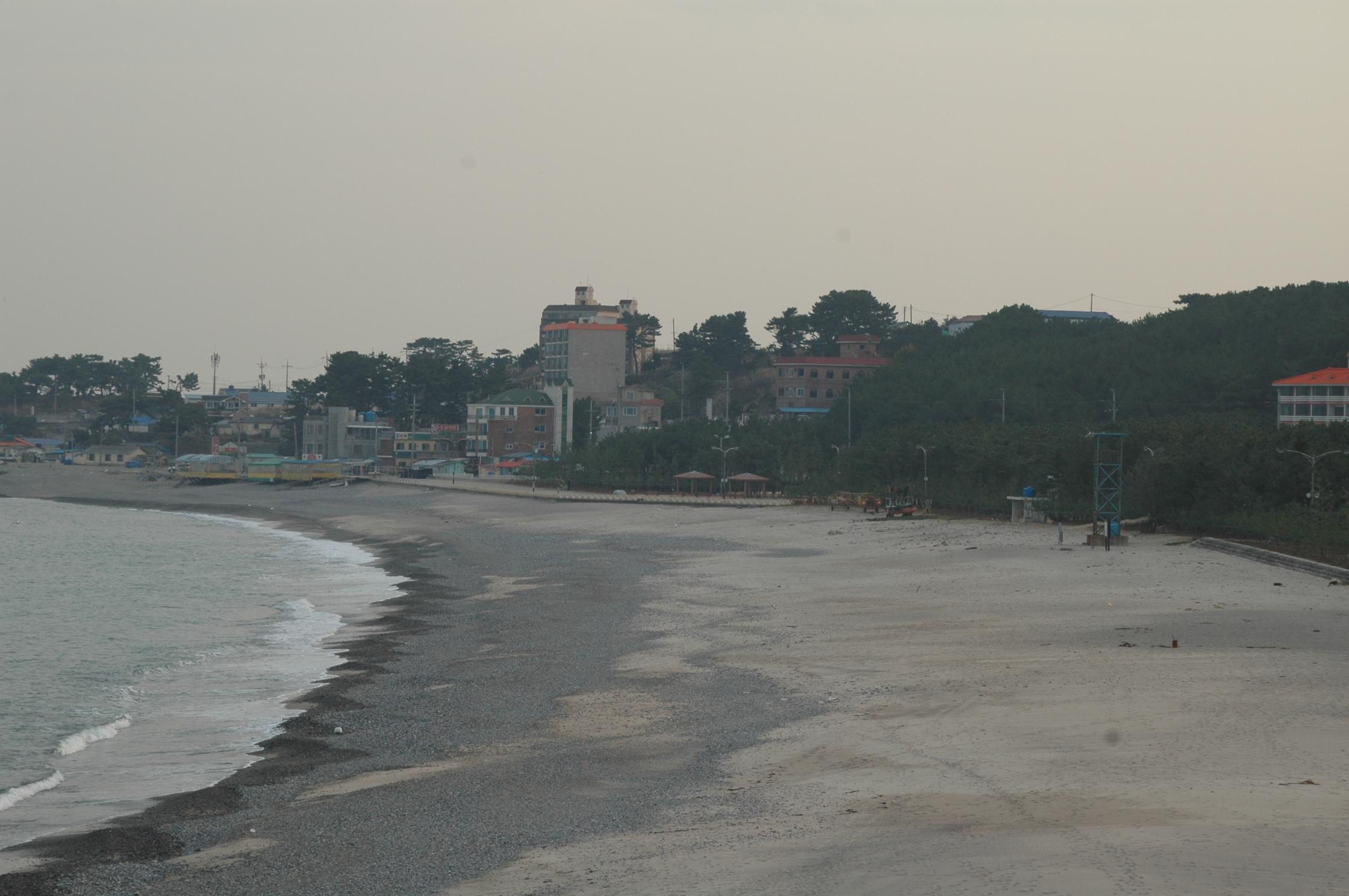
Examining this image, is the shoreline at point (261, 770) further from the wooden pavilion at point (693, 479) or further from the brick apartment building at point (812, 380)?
the brick apartment building at point (812, 380)

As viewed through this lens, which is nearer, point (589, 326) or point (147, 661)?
point (147, 661)

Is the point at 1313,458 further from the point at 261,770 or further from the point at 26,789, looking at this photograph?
the point at 26,789

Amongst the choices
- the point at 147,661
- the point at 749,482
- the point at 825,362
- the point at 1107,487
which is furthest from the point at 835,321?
the point at 147,661

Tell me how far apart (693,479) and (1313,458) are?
6645cm

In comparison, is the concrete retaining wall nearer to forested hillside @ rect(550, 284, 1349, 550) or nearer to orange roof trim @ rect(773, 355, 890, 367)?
forested hillside @ rect(550, 284, 1349, 550)

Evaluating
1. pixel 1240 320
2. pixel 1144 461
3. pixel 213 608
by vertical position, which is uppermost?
pixel 1240 320

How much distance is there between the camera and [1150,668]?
1980 cm

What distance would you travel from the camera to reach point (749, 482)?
10356 centimetres

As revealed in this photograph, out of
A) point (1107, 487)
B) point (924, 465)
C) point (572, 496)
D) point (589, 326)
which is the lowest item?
point (572, 496)

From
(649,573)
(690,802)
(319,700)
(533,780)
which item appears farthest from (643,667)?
(649,573)

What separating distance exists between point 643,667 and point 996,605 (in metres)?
10.8

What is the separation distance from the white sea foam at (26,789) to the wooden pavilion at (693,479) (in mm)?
86969

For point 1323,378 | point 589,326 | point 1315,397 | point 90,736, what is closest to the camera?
point 90,736

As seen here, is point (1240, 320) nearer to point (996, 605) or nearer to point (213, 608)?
point (996, 605)
